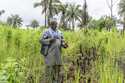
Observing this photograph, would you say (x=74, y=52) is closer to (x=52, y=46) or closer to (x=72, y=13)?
(x=52, y=46)

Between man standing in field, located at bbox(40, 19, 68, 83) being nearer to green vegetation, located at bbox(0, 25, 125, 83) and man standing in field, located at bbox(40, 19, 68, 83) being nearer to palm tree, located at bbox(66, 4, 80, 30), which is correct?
green vegetation, located at bbox(0, 25, 125, 83)

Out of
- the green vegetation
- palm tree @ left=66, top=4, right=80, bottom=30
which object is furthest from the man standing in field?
palm tree @ left=66, top=4, right=80, bottom=30

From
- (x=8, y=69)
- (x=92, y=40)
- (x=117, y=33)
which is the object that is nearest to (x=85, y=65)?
(x=117, y=33)

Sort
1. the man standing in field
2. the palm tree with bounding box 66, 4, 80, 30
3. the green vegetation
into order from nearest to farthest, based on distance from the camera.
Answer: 1. the green vegetation
2. the man standing in field
3. the palm tree with bounding box 66, 4, 80, 30

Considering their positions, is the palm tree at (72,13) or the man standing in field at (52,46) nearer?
the man standing in field at (52,46)

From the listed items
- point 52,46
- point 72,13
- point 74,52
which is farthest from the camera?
point 72,13

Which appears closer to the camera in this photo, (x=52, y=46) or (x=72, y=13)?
Result: (x=52, y=46)

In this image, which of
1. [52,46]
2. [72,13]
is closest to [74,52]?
[52,46]

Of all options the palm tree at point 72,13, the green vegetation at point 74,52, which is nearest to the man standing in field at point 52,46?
the green vegetation at point 74,52

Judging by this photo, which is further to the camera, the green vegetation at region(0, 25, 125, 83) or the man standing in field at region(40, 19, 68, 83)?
the man standing in field at region(40, 19, 68, 83)

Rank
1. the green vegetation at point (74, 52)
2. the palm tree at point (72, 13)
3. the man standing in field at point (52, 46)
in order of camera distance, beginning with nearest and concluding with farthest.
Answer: the green vegetation at point (74, 52) → the man standing in field at point (52, 46) → the palm tree at point (72, 13)

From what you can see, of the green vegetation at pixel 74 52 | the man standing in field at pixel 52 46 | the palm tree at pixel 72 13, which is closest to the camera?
the green vegetation at pixel 74 52

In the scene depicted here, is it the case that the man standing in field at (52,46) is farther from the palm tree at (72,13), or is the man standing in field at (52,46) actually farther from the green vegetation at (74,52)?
the palm tree at (72,13)

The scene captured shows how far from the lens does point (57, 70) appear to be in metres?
5.59
